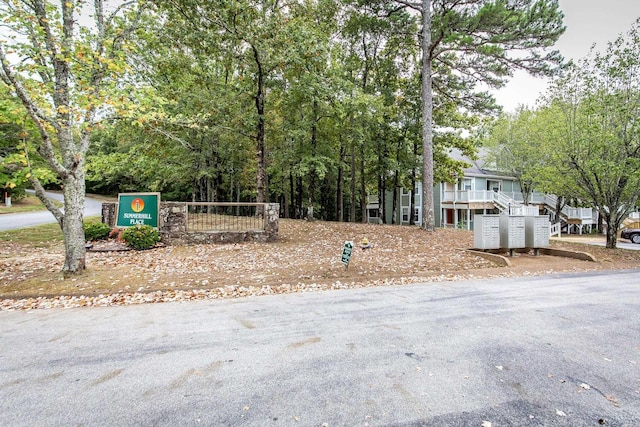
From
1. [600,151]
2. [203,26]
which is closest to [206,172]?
[203,26]

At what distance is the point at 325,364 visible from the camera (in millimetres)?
3172

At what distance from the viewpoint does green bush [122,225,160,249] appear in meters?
9.92

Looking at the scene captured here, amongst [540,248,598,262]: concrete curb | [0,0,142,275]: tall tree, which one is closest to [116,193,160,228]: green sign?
[0,0,142,275]: tall tree

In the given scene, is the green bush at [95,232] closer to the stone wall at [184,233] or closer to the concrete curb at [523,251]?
the stone wall at [184,233]

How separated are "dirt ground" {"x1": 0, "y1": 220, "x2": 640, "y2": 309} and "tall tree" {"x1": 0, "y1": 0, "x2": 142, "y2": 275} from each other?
1.02 meters

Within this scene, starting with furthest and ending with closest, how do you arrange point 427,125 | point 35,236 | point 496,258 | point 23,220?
1. point 23,220
2. point 427,125
3. point 35,236
4. point 496,258

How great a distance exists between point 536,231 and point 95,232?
562 inches

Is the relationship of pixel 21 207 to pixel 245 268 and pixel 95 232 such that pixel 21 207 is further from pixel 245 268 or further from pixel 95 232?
pixel 245 268

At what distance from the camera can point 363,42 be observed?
722 inches

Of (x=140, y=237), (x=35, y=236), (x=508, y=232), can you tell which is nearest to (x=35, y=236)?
(x=35, y=236)

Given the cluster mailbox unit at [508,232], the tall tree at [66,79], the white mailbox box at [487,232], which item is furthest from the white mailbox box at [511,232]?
the tall tree at [66,79]

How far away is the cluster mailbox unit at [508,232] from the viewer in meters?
9.79

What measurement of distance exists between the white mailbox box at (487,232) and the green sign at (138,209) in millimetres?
9928

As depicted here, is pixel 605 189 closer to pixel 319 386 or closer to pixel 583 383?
pixel 583 383
